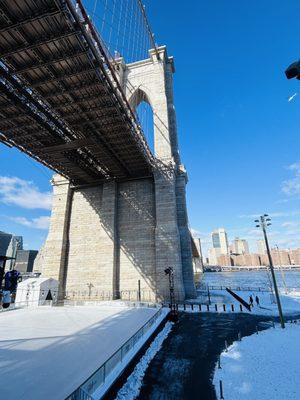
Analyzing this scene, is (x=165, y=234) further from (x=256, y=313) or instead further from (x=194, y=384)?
(x=194, y=384)

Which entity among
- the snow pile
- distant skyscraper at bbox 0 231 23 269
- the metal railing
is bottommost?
the snow pile

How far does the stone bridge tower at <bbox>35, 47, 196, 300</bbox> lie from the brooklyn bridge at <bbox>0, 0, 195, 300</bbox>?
0.14 m

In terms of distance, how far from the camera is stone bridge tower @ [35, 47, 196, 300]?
30.4 m

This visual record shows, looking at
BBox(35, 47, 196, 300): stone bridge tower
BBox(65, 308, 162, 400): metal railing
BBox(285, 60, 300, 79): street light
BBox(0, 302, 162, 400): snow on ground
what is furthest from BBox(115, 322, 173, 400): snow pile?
BBox(35, 47, 196, 300): stone bridge tower

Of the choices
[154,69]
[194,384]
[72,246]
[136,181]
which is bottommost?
[194,384]

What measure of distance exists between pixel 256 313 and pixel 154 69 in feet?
128

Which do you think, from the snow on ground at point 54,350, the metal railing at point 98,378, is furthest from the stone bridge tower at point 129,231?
the metal railing at point 98,378

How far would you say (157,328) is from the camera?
17047 millimetres

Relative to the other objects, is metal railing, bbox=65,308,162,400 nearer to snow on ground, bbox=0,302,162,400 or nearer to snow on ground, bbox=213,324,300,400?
snow on ground, bbox=0,302,162,400

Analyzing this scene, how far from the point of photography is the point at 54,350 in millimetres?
10766

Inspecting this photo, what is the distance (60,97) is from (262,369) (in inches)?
934

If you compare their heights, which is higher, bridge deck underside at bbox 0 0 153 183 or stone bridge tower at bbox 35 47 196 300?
bridge deck underside at bbox 0 0 153 183

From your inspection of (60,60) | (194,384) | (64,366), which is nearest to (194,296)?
(194,384)

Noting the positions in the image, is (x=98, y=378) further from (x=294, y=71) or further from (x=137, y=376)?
(x=294, y=71)
